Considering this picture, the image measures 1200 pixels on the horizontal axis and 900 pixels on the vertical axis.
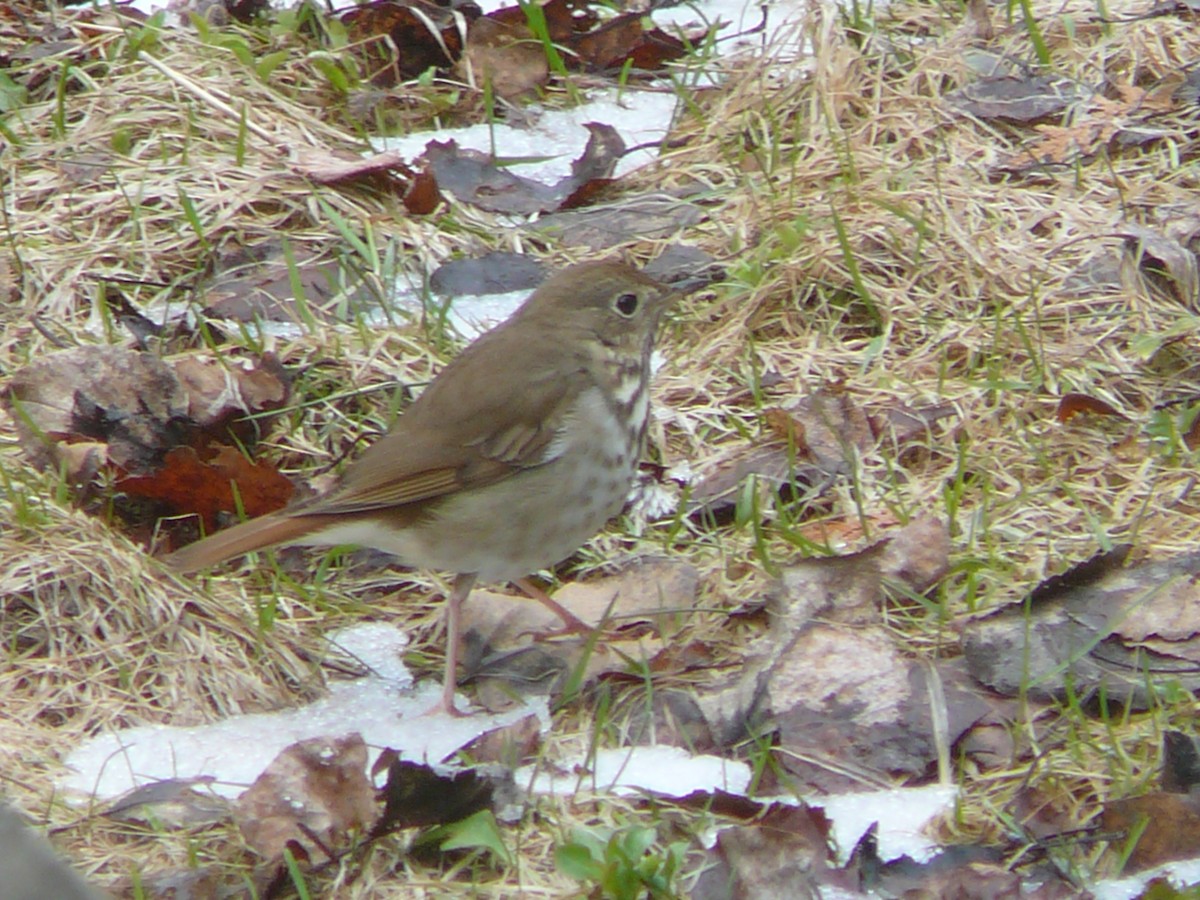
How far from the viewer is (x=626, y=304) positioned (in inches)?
167

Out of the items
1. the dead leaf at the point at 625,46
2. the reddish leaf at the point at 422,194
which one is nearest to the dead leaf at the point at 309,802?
the reddish leaf at the point at 422,194

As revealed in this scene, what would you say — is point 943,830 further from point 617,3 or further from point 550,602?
point 617,3

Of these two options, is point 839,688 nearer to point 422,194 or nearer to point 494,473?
point 494,473

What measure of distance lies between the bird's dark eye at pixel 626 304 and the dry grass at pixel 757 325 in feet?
1.54

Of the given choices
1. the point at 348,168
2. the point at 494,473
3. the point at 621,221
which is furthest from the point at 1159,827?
the point at 348,168

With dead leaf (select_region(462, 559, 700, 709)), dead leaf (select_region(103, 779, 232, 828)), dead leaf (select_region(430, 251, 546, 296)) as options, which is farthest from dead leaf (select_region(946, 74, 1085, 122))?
dead leaf (select_region(103, 779, 232, 828))

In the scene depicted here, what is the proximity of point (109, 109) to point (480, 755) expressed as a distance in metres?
2.93

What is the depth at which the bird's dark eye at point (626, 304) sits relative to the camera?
423cm

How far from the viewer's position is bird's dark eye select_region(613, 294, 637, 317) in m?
4.23

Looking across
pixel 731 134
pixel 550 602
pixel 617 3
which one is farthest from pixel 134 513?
pixel 617 3

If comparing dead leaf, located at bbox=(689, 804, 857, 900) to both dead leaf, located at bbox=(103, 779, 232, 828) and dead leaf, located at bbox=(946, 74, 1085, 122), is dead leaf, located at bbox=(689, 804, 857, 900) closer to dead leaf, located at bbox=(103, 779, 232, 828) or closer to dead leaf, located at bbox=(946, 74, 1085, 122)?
dead leaf, located at bbox=(103, 779, 232, 828)

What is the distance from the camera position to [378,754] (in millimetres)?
3582

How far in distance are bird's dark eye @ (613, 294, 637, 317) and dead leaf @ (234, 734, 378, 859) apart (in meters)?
1.36

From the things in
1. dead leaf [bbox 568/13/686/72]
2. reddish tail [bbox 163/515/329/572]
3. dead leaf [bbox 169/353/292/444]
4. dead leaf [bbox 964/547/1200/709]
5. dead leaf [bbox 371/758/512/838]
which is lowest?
dead leaf [bbox 964/547/1200/709]
